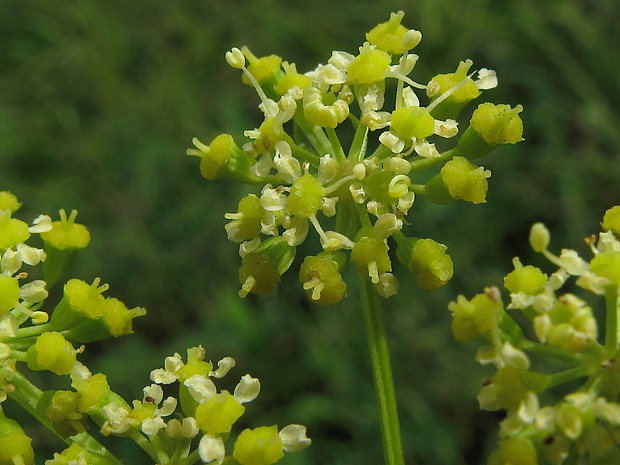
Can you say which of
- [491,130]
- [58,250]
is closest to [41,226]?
[58,250]

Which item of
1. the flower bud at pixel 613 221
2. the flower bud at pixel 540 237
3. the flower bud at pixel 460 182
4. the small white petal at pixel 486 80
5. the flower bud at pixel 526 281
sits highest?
the small white petal at pixel 486 80

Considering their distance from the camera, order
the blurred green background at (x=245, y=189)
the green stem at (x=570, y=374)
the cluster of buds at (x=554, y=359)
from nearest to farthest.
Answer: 1. the cluster of buds at (x=554, y=359)
2. the green stem at (x=570, y=374)
3. the blurred green background at (x=245, y=189)

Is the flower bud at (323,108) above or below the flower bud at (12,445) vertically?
above

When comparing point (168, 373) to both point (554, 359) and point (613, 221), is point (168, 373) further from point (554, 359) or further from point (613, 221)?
point (613, 221)

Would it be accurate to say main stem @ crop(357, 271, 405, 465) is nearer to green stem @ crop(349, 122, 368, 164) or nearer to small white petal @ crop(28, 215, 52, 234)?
green stem @ crop(349, 122, 368, 164)

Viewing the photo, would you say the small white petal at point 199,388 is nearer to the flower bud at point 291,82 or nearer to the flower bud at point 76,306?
the flower bud at point 76,306

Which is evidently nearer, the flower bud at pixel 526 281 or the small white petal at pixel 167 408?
the flower bud at pixel 526 281

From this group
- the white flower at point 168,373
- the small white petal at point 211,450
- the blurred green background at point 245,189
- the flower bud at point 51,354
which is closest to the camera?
the small white petal at point 211,450

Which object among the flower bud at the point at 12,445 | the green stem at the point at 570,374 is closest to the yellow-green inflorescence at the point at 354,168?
the green stem at the point at 570,374
